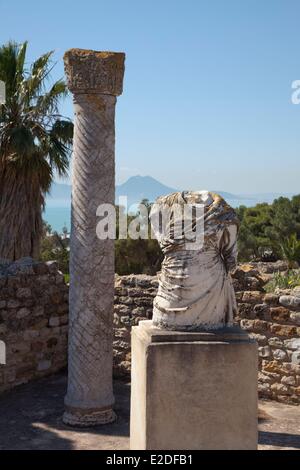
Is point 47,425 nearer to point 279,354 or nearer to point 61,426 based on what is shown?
point 61,426

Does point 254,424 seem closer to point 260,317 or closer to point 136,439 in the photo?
point 136,439

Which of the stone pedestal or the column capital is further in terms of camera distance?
the column capital

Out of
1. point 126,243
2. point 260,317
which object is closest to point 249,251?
point 126,243

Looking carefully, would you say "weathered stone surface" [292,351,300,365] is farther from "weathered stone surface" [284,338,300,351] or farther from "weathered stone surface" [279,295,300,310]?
"weathered stone surface" [279,295,300,310]

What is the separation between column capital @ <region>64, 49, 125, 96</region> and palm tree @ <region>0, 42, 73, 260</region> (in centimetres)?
513

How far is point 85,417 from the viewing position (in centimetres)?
692

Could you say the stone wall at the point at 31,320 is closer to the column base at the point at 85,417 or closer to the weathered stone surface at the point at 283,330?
the column base at the point at 85,417

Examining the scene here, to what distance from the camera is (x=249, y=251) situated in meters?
35.0

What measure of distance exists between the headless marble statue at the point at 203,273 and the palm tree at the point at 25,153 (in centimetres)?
797

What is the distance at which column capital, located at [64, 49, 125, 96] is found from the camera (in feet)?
22.4

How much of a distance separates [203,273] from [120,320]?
5.08 metres

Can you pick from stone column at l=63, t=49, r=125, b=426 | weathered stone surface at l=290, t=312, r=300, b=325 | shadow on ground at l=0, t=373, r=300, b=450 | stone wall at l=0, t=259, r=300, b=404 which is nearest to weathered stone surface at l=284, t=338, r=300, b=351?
stone wall at l=0, t=259, r=300, b=404

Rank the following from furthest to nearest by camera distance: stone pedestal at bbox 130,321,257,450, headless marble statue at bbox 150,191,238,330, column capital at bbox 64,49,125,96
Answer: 1. column capital at bbox 64,49,125,96
2. headless marble statue at bbox 150,191,238,330
3. stone pedestal at bbox 130,321,257,450
